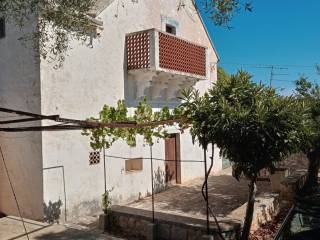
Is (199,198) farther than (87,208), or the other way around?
(199,198)

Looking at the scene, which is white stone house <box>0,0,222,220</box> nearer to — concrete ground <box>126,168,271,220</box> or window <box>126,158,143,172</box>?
window <box>126,158,143,172</box>

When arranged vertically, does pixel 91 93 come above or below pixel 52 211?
above

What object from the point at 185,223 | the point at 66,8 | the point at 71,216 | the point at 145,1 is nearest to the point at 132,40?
the point at 145,1

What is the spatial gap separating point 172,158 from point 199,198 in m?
2.89

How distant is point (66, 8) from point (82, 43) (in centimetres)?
310

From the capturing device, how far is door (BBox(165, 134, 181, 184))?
1533cm

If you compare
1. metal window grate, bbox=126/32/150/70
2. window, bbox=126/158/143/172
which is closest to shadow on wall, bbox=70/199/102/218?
window, bbox=126/158/143/172

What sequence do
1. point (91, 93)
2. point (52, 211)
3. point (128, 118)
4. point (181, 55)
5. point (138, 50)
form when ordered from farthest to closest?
point (181, 55)
point (138, 50)
point (91, 93)
point (52, 211)
point (128, 118)

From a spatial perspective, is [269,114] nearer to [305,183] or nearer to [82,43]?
[82,43]

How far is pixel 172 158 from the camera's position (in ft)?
51.8

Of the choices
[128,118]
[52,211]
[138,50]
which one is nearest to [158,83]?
[138,50]

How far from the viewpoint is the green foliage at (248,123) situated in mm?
7000

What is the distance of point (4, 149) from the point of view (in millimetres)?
10828

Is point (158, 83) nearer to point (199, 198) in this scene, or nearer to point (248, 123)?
point (199, 198)
